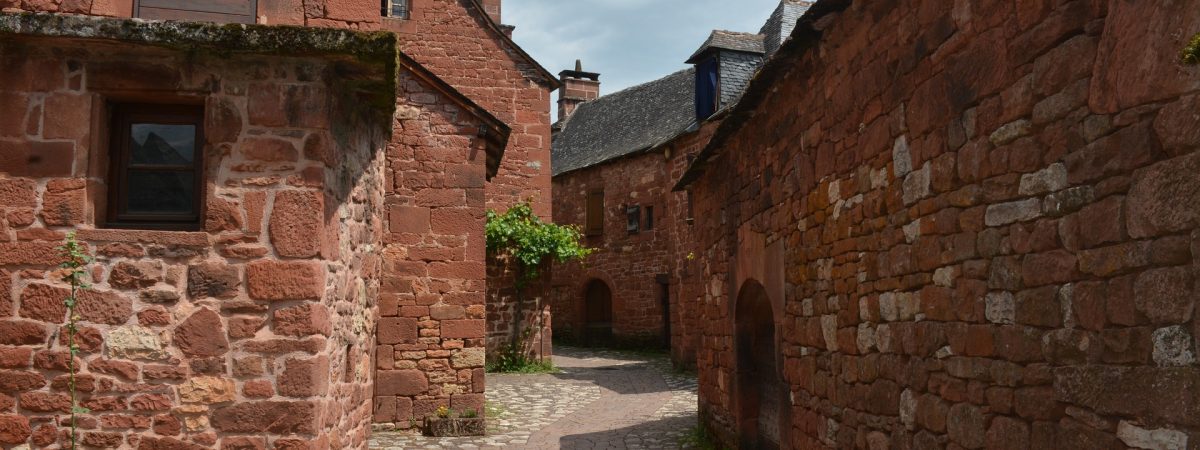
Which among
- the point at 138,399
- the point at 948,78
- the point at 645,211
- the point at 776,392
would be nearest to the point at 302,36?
the point at 138,399

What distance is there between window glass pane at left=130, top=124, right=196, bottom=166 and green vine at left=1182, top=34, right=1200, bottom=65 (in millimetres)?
4809

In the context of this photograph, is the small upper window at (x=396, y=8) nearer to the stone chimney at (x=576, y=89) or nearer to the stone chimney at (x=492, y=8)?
the stone chimney at (x=492, y=8)

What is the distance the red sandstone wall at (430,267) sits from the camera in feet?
33.5

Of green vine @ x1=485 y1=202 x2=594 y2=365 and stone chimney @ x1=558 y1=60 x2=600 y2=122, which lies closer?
green vine @ x1=485 y1=202 x2=594 y2=365

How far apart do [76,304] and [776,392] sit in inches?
208

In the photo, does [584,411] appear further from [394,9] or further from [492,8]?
[492,8]

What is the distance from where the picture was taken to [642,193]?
23203mm

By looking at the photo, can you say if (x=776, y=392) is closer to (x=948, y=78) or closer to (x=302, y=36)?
(x=948, y=78)

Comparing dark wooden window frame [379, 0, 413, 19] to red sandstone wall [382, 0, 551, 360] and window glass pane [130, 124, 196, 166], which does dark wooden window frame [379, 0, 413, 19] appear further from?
window glass pane [130, 124, 196, 166]

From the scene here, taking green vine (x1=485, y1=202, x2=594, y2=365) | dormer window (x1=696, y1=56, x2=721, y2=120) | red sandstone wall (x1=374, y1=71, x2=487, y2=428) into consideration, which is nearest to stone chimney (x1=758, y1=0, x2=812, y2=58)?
dormer window (x1=696, y1=56, x2=721, y2=120)

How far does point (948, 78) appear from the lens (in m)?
4.11

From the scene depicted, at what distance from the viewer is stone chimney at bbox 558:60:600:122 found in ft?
105

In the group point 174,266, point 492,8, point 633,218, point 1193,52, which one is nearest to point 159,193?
point 174,266

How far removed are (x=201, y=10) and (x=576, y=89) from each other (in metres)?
26.6
